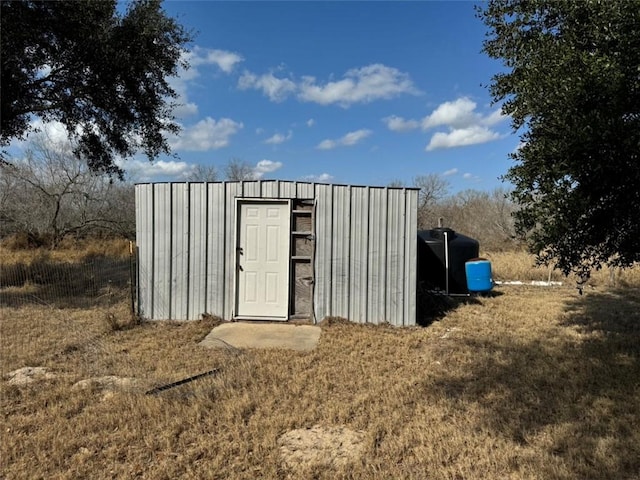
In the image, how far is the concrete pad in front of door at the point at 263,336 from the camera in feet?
20.1

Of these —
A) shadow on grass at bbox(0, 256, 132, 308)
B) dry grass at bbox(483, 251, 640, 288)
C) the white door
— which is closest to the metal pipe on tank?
dry grass at bbox(483, 251, 640, 288)

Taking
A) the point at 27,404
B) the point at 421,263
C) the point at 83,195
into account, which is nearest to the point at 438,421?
the point at 27,404

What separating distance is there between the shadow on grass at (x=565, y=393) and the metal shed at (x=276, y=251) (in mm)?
1798

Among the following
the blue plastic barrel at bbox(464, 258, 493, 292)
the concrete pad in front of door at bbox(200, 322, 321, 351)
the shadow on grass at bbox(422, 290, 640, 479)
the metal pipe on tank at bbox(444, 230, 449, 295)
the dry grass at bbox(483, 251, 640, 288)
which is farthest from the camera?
the dry grass at bbox(483, 251, 640, 288)

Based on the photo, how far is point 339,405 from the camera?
4035mm

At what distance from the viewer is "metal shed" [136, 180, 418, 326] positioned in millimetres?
7398

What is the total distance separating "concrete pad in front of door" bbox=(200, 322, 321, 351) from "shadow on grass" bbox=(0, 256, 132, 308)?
298cm

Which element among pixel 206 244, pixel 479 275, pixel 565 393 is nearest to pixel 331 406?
pixel 565 393

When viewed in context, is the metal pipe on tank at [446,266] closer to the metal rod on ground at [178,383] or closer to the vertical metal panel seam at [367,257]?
the vertical metal panel seam at [367,257]

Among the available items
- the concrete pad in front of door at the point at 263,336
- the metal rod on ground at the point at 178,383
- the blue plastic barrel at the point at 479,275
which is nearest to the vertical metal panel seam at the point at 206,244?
the concrete pad in front of door at the point at 263,336

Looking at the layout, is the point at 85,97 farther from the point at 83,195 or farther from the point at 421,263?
the point at 83,195

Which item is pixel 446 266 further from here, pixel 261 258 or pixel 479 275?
pixel 261 258

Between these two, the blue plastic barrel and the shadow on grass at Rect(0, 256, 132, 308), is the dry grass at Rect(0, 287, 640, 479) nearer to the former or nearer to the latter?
the shadow on grass at Rect(0, 256, 132, 308)

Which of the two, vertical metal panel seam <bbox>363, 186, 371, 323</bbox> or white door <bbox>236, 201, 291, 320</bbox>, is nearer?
vertical metal panel seam <bbox>363, 186, 371, 323</bbox>
